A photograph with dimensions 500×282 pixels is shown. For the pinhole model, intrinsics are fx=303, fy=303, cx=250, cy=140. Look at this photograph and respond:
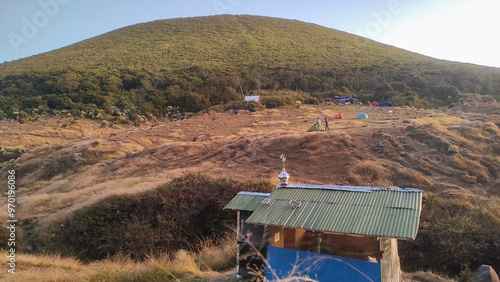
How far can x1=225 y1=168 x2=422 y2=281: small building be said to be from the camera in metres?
5.27

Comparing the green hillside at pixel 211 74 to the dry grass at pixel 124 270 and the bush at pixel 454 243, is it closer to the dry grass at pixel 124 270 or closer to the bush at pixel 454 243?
the bush at pixel 454 243

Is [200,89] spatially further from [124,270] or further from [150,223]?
[124,270]

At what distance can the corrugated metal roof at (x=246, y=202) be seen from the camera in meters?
6.95

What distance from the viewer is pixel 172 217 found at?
35.2ft

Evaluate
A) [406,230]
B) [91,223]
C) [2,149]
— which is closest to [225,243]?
[91,223]

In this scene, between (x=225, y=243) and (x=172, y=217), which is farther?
(x=172, y=217)

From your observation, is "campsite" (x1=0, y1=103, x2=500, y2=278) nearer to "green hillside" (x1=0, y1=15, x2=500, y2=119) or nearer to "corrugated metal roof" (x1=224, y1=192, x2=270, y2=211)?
"corrugated metal roof" (x1=224, y1=192, x2=270, y2=211)

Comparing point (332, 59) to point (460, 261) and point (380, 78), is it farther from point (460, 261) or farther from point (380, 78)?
point (460, 261)

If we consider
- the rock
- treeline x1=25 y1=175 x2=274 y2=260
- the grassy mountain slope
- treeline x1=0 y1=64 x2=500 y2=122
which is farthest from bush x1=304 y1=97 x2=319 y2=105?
the rock

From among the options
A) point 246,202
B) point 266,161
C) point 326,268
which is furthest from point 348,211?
point 266,161

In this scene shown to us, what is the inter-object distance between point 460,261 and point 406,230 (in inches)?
230

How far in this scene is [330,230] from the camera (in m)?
5.31

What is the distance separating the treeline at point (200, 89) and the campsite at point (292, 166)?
1380 cm

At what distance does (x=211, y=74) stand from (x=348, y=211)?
43278 mm
